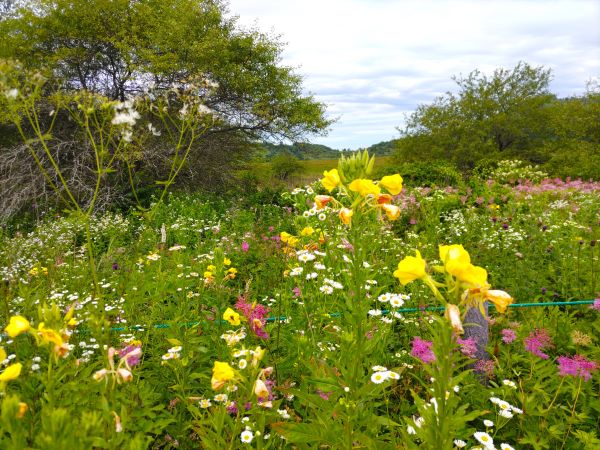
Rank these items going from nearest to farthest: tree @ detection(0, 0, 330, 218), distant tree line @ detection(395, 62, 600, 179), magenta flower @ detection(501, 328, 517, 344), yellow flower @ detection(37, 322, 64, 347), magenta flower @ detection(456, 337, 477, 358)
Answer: yellow flower @ detection(37, 322, 64, 347) < magenta flower @ detection(456, 337, 477, 358) < magenta flower @ detection(501, 328, 517, 344) < tree @ detection(0, 0, 330, 218) < distant tree line @ detection(395, 62, 600, 179)

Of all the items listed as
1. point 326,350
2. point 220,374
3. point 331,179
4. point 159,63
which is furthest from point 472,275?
point 159,63

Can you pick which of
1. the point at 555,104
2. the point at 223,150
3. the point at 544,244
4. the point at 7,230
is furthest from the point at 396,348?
the point at 555,104

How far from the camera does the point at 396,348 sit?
9.60 feet

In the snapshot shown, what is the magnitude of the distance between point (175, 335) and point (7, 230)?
848 cm

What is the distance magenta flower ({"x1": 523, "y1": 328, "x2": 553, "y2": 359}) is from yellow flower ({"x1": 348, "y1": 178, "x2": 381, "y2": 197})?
162 centimetres

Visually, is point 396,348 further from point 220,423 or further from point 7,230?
point 7,230

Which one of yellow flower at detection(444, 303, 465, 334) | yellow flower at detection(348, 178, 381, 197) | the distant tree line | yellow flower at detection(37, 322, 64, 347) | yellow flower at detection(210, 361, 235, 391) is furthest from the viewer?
the distant tree line

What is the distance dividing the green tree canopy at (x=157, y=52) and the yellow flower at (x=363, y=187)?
10.4m

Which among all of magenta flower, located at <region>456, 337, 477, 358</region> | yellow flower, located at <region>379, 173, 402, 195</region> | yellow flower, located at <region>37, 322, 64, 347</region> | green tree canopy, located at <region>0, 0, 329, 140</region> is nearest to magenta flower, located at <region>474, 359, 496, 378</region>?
magenta flower, located at <region>456, 337, 477, 358</region>

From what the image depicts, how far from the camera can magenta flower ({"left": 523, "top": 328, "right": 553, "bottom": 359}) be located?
2.36m

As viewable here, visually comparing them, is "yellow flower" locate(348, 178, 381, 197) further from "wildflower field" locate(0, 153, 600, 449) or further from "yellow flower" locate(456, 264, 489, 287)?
"yellow flower" locate(456, 264, 489, 287)

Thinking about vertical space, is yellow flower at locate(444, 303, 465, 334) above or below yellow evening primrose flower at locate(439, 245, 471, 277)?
below

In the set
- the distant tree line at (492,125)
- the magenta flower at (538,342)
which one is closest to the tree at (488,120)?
the distant tree line at (492,125)

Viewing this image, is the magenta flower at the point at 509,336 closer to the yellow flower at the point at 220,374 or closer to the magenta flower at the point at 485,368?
the magenta flower at the point at 485,368
